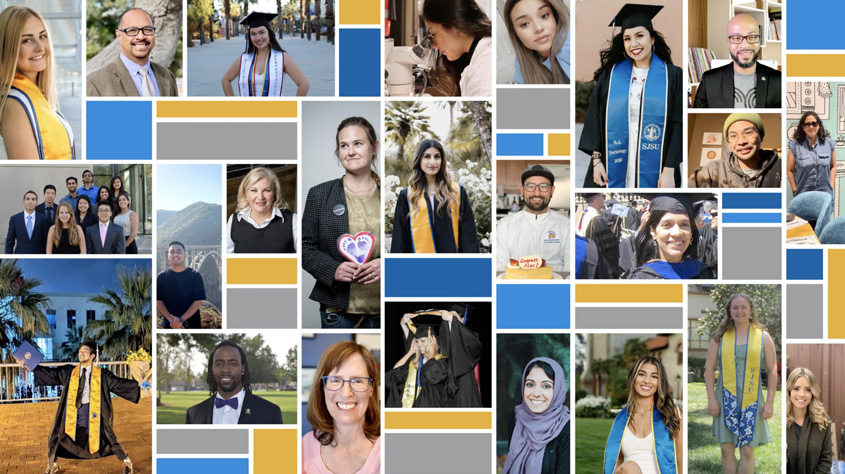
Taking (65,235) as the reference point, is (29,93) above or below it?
above

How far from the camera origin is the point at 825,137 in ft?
15.3

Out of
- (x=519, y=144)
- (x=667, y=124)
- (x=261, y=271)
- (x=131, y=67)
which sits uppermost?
(x=131, y=67)

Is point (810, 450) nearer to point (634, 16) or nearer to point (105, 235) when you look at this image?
point (634, 16)

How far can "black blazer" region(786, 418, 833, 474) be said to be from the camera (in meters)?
4.67

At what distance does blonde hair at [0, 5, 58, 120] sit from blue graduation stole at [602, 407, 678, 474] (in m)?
3.26

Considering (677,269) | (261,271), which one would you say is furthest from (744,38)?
(261,271)

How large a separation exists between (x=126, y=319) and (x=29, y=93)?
1225 mm

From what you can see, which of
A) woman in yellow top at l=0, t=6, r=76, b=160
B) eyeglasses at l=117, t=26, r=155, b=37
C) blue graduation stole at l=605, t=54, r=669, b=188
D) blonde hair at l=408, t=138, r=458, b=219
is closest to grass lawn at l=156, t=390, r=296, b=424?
blonde hair at l=408, t=138, r=458, b=219

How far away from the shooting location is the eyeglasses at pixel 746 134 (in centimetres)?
463

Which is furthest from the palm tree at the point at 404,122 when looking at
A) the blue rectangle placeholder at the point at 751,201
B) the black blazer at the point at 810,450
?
the black blazer at the point at 810,450

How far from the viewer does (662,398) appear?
4656mm

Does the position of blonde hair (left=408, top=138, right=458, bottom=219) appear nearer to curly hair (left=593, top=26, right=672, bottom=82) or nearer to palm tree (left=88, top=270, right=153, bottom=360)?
curly hair (left=593, top=26, right=672, bottom=82)

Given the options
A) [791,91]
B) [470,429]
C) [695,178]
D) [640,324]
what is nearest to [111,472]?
[470,429]

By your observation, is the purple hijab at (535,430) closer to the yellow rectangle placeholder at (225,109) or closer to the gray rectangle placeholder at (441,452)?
the gray rectangle placeholder at (441,452)
